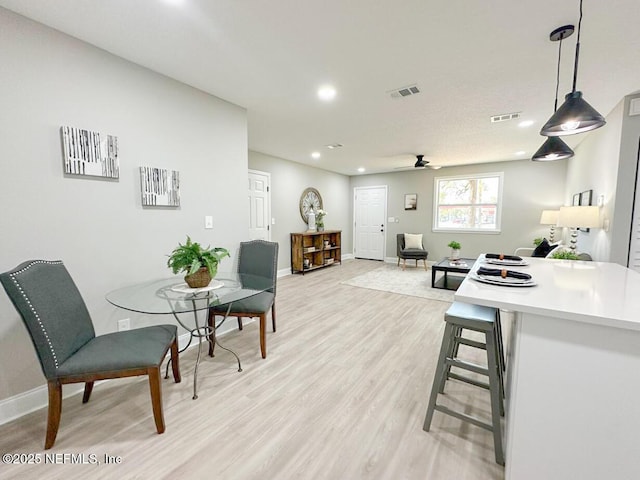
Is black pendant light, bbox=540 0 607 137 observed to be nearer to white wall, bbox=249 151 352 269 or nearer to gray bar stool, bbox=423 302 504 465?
gray bar stool, bbox=423 302 504 465

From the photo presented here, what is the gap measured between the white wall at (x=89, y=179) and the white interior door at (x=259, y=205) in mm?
2296

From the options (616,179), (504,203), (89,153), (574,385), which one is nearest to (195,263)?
(89,153)

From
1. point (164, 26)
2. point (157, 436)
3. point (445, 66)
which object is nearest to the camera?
point (157, 436)

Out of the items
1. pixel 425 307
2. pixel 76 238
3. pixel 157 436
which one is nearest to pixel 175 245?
pixel 76 238

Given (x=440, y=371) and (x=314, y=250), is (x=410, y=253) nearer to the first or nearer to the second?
(x=314, y=250)

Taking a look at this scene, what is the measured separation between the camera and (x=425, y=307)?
3.77 metres

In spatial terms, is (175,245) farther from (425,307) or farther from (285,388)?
(425,307)

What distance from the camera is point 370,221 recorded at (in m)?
7.83

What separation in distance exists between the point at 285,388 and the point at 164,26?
2.55 m

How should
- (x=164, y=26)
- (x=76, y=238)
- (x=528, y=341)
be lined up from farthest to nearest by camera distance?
(x=76, y=238), (x=164, y=26), (x=528, y=341)

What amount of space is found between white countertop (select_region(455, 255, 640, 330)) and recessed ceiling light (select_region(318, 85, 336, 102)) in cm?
208

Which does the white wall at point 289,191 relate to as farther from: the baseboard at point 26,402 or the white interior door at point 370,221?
the baseboard at point 26,402

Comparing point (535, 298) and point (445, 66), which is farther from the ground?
point (445, 66)

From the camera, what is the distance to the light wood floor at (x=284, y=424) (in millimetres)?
1373
